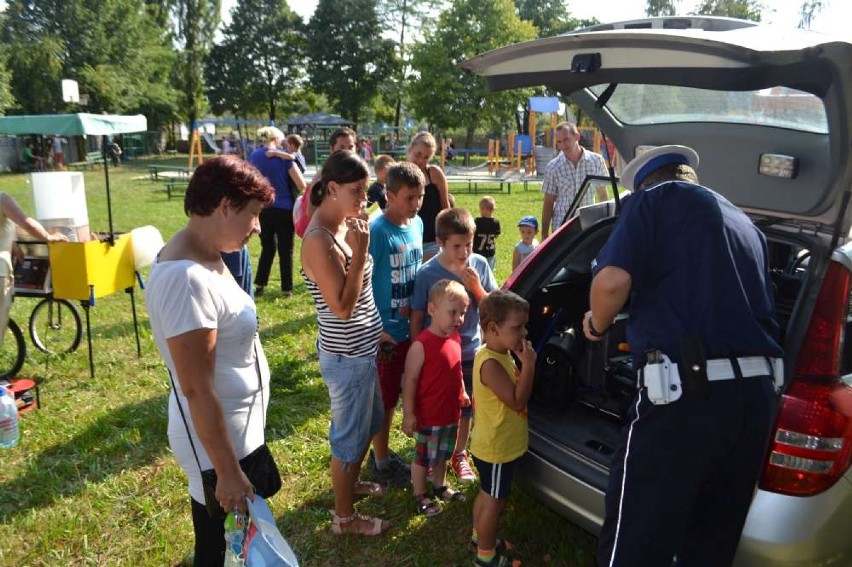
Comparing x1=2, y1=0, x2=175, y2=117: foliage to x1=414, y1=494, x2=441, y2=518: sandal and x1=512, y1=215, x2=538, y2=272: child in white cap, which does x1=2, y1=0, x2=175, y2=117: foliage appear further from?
x1=414, y1=494, x2=441, y2=518: sandal

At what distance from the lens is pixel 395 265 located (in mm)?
3160

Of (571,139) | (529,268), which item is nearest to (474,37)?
(571,139)

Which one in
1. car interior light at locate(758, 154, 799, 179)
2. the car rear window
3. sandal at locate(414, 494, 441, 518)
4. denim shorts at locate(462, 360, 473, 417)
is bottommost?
sandal at locate(414, 494, 441, 518)

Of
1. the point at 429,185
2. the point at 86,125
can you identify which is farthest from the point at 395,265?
the point at 86,125

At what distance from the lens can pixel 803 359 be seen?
1.92m

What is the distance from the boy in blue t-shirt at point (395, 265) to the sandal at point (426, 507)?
26 cm

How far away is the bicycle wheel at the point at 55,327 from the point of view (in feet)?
17.6

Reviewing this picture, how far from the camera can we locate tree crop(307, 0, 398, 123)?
49.5m

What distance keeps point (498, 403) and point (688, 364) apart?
0.93 metres

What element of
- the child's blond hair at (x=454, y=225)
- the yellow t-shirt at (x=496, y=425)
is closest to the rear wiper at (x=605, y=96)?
the child's blond hair at (x=454, y=225)

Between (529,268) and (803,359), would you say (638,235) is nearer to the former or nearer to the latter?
(803,359)

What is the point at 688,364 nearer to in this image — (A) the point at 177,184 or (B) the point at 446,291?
(B) the point at 446,291

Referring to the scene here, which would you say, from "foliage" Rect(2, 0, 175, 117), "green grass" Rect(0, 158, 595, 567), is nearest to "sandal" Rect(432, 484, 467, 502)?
"green grass" Rect(0, 158, 595, 567)

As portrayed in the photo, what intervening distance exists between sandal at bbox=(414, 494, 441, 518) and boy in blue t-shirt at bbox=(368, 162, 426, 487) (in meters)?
0.26
